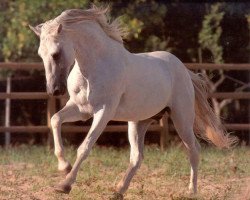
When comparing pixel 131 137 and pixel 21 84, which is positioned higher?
pixel 131 137

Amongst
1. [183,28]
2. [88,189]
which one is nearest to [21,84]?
[183,28]

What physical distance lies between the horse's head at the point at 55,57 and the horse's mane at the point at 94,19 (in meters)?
0.12

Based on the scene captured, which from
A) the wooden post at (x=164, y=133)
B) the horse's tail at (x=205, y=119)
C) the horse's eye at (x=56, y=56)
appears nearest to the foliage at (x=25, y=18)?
the wooden post at (x=164, y=133)

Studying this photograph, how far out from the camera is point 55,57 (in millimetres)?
5578

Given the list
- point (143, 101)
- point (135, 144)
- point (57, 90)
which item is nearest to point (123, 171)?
point (135, 144)

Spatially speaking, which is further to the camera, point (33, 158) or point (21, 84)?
point (21, 84)

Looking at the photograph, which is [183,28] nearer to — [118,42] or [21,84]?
[21,84]

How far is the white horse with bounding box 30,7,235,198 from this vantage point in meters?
5.64

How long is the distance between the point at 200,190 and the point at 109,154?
2.94 metres

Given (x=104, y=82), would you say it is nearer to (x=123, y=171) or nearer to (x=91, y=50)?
(x=91, y=50)

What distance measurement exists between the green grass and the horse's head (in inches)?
48.2

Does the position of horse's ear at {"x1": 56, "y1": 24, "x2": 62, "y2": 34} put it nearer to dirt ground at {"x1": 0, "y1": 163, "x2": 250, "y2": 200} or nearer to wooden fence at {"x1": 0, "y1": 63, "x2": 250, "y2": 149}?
dirt ground at {"x1": 0, "y1": 163, "x2": 250, "y2": 200}

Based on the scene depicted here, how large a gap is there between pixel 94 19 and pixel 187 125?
159 centimetres

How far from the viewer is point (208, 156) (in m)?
9.95
